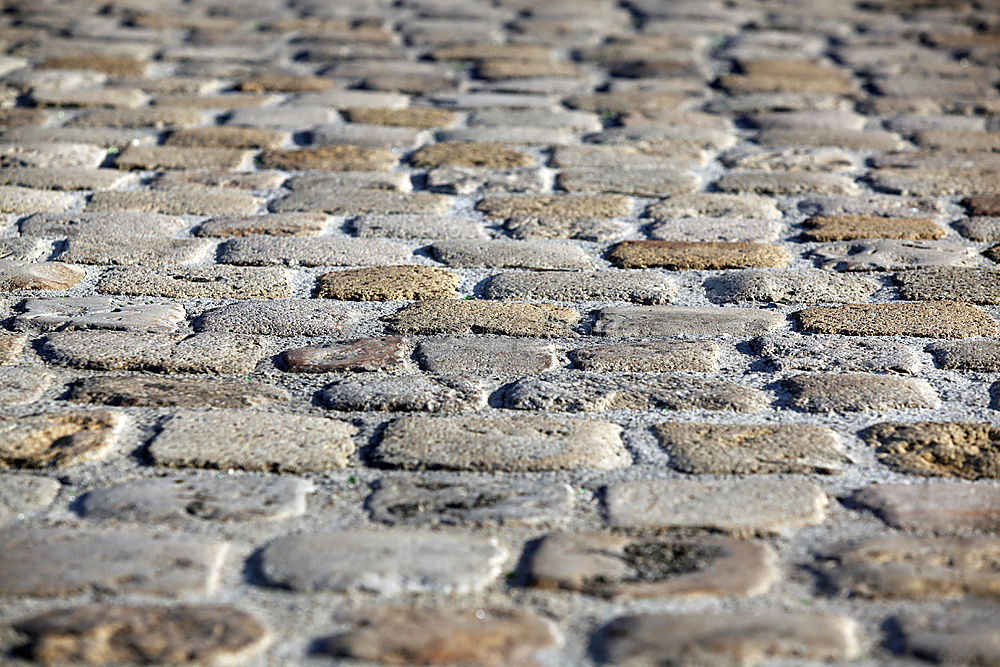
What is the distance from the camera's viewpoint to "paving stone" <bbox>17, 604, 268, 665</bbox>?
152 cm

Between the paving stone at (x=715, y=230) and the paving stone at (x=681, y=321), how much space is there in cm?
51

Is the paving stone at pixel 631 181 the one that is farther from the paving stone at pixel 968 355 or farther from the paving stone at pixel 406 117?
the paving stone at pixel 968 355

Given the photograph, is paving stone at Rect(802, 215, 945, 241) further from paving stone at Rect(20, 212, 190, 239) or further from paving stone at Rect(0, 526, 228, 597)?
paving stone at Rect(0, 526, 228, 597)

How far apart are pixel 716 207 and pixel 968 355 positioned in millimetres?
1115

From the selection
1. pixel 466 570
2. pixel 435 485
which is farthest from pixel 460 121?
pixel 466 570

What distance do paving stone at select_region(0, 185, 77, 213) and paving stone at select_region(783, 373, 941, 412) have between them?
2155 mm

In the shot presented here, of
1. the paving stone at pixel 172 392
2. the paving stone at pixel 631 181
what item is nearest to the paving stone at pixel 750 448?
the paving stone at pixel 172 392

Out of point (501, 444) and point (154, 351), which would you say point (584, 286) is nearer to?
point (501, 444)

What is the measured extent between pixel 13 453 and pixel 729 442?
1216 mm

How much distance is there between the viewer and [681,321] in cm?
270

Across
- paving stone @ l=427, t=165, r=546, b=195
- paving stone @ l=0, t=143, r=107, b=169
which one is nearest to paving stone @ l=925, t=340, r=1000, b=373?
paving stone @ l=427, t=165, r=546, b=195

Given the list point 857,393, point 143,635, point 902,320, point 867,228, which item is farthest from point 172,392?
Result: point 867,228

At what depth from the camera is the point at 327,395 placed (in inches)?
92.2

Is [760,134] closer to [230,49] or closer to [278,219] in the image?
[278,219]
